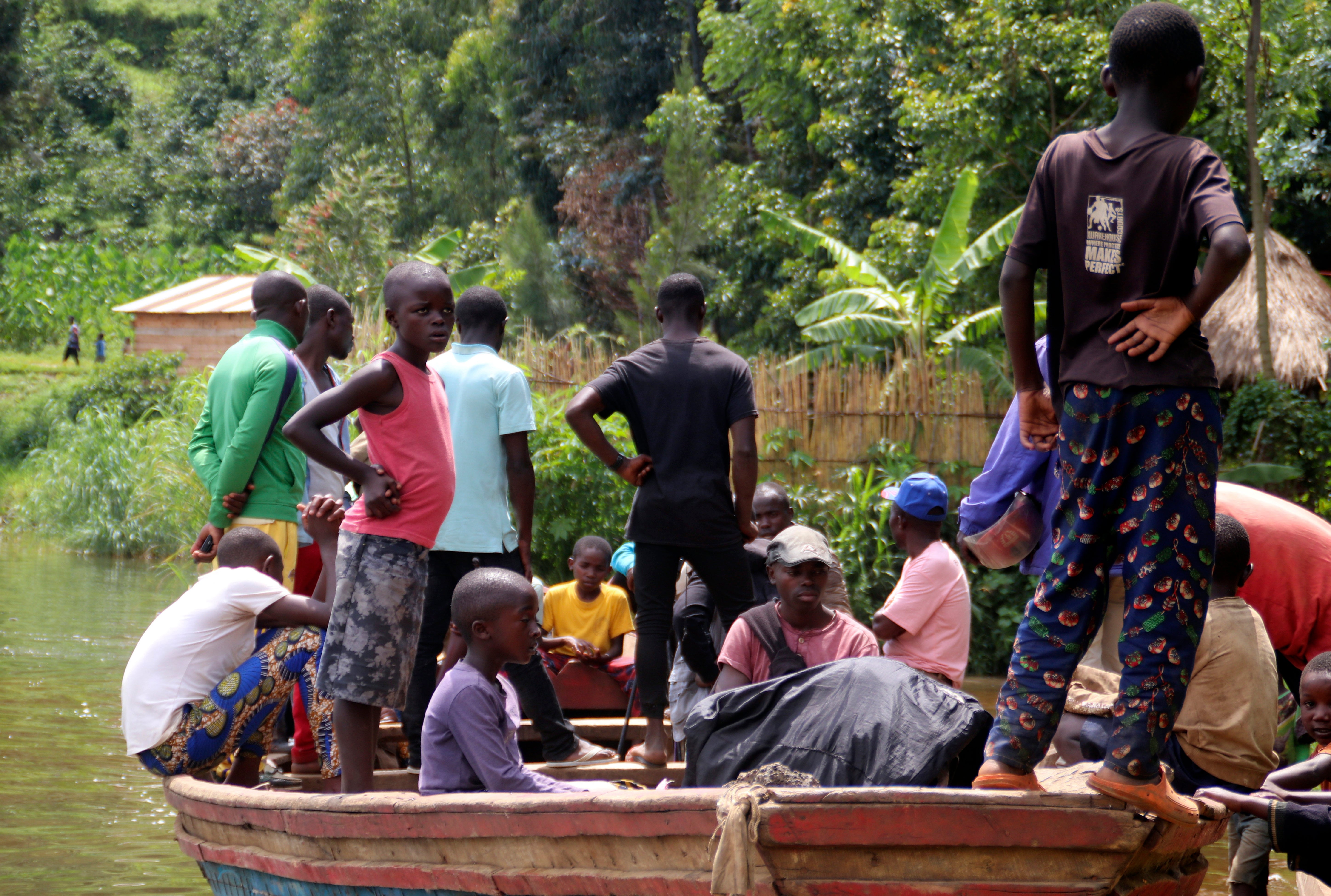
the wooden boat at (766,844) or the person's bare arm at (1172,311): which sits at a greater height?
the person's bare arm at (1172,311)

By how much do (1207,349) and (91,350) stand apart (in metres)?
32.0

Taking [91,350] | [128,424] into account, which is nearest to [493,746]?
[128,424]

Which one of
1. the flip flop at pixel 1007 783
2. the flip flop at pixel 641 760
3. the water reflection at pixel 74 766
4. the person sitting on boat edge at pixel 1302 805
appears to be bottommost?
the water reflection at pixel 74 766

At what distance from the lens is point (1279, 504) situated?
4793 mm

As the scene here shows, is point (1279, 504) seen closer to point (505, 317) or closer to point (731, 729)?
point (731, 729)

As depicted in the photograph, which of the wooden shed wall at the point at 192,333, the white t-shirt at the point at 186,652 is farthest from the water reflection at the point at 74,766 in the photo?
the wooden shed wall at the point at 192,333

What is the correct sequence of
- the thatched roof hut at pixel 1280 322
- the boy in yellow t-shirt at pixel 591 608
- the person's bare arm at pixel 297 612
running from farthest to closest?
the thatched roof hut at pixel 1280 322 → the boy in yellow t-shirt at pixel 591 608 → the person's bare arm at pixel 297 612

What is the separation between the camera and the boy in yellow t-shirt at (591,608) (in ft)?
22.0

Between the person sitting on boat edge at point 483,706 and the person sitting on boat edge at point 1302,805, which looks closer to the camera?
the person sitting on boat edge at point 1302,805

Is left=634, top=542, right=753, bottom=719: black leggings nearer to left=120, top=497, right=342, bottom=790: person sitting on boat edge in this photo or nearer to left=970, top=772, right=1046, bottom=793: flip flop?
left=120, top=497, right=342, bottom=790: person sitting on boat edge

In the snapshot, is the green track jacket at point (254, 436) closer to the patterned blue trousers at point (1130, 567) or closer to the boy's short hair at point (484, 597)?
the boy's short hair at point (484, 597)

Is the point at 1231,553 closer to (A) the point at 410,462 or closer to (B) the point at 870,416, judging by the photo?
(A) the point at 410,462

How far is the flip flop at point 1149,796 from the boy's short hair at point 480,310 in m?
3.23

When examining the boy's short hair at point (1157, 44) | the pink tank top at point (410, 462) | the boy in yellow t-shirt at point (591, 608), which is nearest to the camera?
the boy's short hair at point (1157, 44)
